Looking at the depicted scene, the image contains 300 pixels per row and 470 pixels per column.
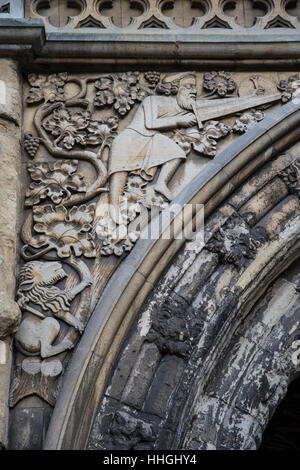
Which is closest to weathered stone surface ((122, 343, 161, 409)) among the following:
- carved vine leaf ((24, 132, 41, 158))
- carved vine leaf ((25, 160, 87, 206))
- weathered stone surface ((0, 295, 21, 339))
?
weathered stone surface ((0, 295, 21, 339))

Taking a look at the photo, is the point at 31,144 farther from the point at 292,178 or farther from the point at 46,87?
the point at 292,178

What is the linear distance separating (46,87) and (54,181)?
652 millimetres

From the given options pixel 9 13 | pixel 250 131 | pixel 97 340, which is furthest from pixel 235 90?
pixel 97 340

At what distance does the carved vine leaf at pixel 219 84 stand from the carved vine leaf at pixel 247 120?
19cm

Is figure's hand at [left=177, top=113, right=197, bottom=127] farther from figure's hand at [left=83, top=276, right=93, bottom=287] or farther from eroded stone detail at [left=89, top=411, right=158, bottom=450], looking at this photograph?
eroded stone detail at [left=89, top=411, right=158, bottom=450]

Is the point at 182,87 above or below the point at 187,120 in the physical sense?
above

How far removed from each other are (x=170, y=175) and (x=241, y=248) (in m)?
0.59

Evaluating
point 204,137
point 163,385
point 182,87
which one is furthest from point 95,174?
point 163,385

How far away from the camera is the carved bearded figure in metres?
4.86

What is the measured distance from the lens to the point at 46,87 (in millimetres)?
5113

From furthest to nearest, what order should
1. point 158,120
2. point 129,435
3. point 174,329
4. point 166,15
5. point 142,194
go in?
point 166,15 → point 158,120 → point 142,194 → point 174,329 → point 129,435

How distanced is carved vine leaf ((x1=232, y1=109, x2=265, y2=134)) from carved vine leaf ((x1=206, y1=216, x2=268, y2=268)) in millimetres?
556

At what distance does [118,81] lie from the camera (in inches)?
203

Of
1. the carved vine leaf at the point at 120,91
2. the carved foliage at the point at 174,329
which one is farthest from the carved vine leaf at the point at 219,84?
the carved foliage at the point at 174,329
